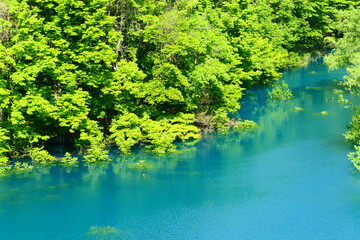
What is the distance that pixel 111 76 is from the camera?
121 ft

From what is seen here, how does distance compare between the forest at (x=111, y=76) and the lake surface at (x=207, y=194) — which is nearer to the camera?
the lake surface at (x=207, y=194)

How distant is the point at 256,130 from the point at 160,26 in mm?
13252

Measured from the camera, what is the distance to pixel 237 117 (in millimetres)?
45969

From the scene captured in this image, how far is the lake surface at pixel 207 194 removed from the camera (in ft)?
79.5

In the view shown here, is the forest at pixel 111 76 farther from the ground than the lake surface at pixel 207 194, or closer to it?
farther from the ground

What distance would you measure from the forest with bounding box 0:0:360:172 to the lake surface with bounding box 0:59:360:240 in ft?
6.84

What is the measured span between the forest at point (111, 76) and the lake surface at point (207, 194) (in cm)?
208

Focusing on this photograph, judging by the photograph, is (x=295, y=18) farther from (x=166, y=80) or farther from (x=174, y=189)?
(x=174, y=189)

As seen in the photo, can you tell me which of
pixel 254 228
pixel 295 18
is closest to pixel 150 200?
pixel 254 228

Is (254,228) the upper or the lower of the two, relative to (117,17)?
lower

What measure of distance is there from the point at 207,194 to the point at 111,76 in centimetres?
1385

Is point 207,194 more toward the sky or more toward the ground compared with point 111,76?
more toward the ground

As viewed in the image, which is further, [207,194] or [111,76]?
[111,76]

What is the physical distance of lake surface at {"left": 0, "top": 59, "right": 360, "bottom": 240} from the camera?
954 inches
